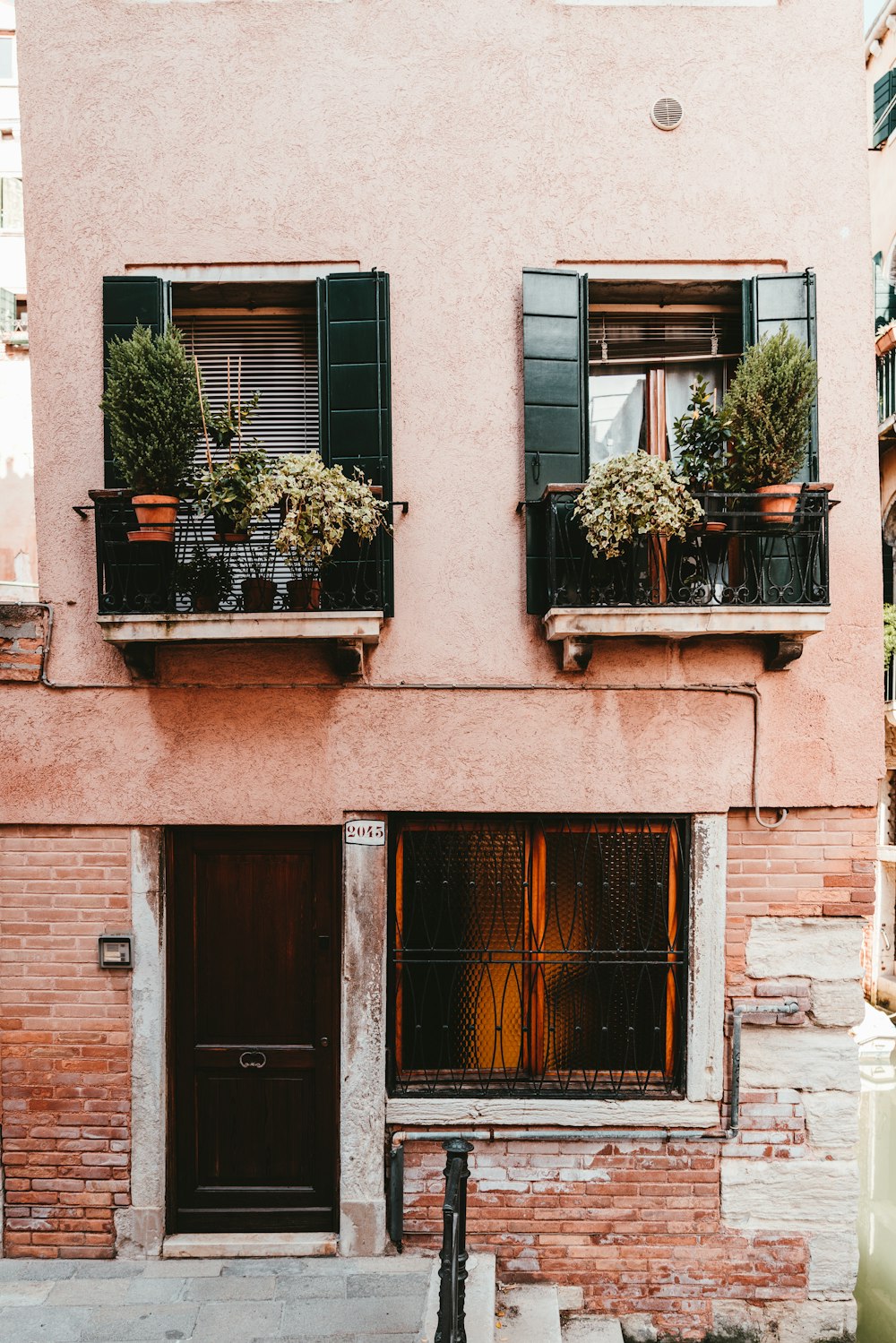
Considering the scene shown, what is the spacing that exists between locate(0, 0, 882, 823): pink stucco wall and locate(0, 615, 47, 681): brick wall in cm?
9

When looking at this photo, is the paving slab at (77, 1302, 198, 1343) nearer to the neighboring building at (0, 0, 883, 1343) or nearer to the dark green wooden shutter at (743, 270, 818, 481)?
the neighboring building at (0, 0, 883, 1343)

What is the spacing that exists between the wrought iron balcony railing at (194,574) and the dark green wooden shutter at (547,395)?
2.73 feet

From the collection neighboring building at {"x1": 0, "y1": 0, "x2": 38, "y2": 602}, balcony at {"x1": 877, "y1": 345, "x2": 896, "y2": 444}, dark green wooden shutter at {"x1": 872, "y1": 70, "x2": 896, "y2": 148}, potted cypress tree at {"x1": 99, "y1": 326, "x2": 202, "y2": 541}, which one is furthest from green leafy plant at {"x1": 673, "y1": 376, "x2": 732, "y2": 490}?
dark green wooden shutter at {"x1": 872, "y1": 70, "x2": 896, "y2": 148}

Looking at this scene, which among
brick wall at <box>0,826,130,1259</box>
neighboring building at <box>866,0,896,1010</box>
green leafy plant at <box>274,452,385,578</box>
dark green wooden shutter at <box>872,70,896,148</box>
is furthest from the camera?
dark green wooden shutter at <box>872,70,896,148</box>

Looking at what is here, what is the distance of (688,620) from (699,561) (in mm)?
436

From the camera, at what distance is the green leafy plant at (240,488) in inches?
173

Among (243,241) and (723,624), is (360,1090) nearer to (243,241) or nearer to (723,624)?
(723,624)

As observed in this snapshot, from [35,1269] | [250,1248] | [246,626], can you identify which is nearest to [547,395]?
[246,626]

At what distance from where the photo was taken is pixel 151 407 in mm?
4371

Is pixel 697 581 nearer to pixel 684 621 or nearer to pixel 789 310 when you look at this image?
pixel 684 621

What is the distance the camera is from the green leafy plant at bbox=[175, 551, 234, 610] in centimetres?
462

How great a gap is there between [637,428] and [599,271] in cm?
86

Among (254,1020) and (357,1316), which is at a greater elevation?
(254,1020)

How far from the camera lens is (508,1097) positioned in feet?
15.8
